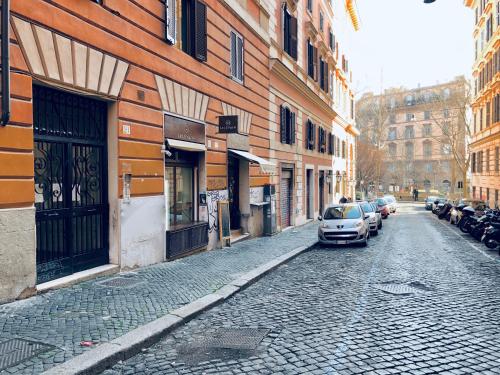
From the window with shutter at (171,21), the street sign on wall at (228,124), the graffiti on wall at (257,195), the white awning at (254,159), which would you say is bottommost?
the graffiti on wall at (257,195)

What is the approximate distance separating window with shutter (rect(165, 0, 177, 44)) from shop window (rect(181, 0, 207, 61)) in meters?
0.64

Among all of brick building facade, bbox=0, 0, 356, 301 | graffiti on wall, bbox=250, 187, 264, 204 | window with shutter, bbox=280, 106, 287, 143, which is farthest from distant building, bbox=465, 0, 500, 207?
brick building facade, bbox=0, 0, 356, 301

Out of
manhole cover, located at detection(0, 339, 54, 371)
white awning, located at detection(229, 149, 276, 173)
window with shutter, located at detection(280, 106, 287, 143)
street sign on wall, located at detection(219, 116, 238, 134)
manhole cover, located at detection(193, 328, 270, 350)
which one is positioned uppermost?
window with shutter, located at detection(280, 106, 287, 143)

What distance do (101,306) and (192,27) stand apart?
7656 mm

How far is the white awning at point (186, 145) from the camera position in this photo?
9.85 metres

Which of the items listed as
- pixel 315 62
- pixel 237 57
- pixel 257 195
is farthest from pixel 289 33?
pixel 257 195

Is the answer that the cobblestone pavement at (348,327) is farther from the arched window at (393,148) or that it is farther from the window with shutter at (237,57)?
the arched window at (393,148)

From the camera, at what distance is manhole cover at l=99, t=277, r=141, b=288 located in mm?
7426

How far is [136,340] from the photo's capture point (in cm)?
495

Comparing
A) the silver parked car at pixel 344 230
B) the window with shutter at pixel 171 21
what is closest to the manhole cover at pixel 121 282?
the window with shutter at pixel 171 21

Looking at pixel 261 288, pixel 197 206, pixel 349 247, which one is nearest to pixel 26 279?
pixel 261 288

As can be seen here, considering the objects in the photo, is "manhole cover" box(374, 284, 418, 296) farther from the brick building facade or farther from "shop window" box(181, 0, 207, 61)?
"shop window" box(181, 0, 207, 61)

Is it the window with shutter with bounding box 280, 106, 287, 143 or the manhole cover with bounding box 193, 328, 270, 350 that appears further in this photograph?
the window with shutter with bounding box 280, 106, 287, 143

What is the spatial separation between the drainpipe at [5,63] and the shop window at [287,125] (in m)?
13.4
